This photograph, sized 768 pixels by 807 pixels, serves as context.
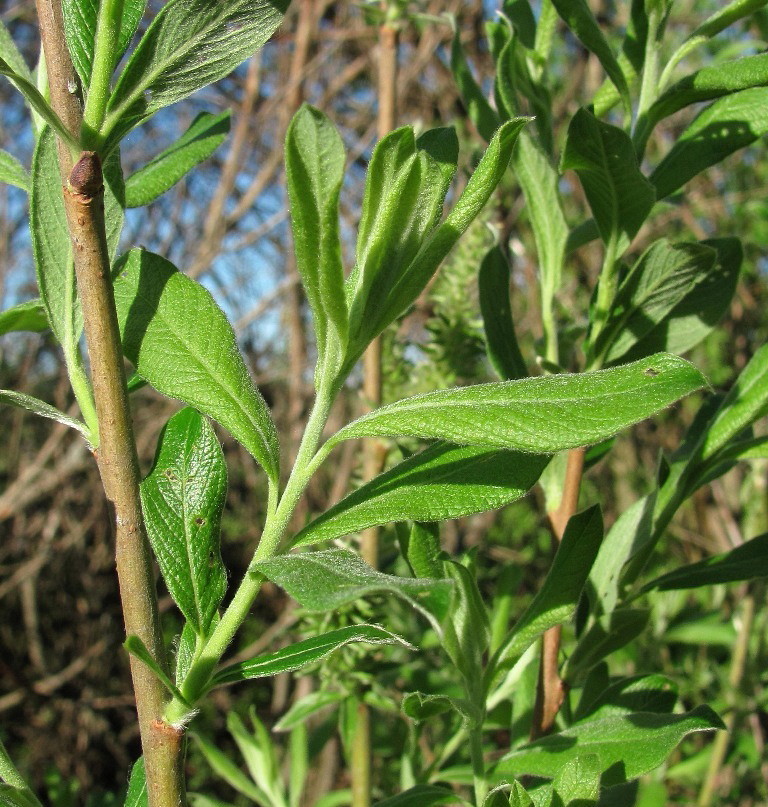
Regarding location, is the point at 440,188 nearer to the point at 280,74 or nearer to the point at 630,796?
the point at 630,796

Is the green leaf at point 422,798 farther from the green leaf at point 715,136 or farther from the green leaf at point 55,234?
the green leaf at point 715,136

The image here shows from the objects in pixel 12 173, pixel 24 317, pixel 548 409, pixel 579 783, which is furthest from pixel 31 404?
pixel 579 783

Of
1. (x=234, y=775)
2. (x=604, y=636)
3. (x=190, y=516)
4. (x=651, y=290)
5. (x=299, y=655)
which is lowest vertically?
(x=234, y=775)

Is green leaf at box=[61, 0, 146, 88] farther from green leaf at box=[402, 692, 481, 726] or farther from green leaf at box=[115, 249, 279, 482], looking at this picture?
green leaf at box=[402, 692, 481, 726]

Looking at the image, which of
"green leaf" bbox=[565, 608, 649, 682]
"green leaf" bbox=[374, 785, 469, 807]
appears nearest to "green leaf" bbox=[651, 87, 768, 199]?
"green leaf" bbox=[565, 608, 649, 682]

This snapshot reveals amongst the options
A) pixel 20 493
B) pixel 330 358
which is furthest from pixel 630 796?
pixel 20 493

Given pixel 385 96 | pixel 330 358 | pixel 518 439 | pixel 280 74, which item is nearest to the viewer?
pixel 518 439

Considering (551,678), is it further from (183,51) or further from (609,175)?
(183,51)
